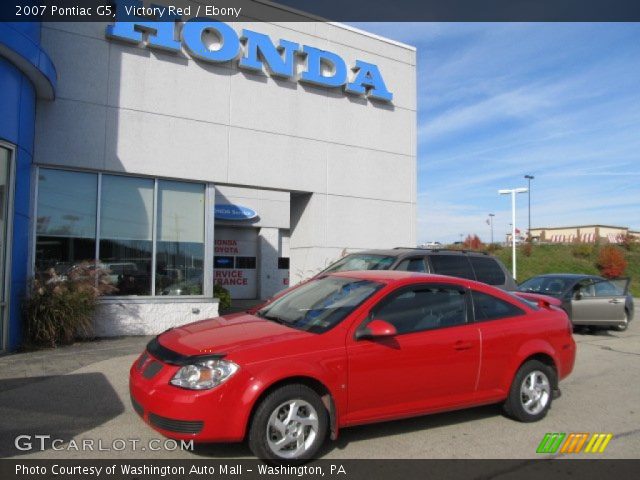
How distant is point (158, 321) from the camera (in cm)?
1055

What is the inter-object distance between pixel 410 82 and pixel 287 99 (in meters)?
3.96

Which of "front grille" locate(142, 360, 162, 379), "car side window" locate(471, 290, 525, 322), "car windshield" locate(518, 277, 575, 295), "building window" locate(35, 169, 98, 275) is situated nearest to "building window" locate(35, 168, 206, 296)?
"building window" locate(35, 169, 98, 275)

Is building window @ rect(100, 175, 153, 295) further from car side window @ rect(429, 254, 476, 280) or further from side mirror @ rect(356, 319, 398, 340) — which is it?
side mirror @ rect(356, 319, 398, 340)

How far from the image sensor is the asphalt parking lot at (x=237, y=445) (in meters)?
4.73

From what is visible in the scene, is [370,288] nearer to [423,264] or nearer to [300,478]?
[300,478]

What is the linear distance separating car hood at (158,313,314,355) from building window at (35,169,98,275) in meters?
5.65

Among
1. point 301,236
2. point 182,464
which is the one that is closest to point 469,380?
point 182,464

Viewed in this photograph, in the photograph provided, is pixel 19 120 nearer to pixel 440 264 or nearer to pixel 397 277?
pixel 397 277

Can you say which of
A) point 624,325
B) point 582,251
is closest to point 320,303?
point 624,325

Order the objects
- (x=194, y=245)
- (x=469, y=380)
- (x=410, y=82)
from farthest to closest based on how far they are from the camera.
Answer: (x=410, y=82) < (x=194, y=245) < (x=469, y=380)

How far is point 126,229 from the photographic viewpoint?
10562mm

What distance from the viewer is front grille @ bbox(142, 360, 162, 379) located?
4.50 metres

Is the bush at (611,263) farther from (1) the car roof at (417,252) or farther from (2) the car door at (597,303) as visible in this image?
(1) the car roof at (417,252)

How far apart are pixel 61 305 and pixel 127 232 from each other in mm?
2054
